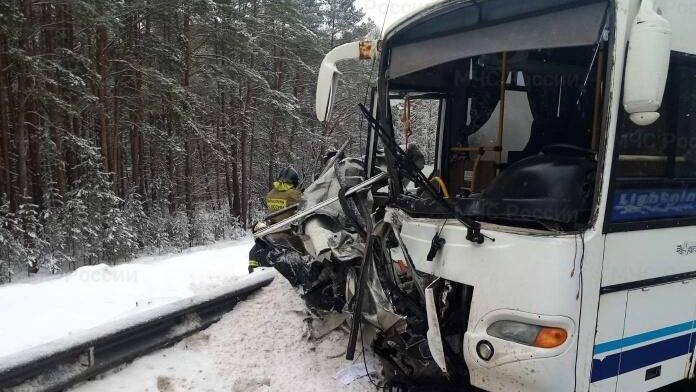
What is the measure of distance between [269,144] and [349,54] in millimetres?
24164

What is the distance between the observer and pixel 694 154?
3018 mm

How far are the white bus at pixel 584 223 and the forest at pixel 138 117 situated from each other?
3.71 metres

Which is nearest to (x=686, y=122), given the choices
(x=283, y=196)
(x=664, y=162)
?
(x=664, y=162)

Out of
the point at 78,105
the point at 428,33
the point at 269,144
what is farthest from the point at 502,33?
the point at 269,144

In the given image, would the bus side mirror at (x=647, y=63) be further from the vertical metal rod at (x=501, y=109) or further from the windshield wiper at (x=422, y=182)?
the vertical metal rod at (x=501, y=109)

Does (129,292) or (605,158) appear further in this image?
(129,292)

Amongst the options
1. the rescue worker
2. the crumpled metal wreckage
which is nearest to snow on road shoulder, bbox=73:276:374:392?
the crumpled metal wreckage

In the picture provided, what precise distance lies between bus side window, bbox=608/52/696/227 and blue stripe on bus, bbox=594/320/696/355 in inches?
24.8

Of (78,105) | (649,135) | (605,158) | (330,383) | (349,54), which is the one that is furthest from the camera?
(78,105)

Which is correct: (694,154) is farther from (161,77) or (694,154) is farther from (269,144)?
(269,144)

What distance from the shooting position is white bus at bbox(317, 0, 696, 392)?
8.23ft

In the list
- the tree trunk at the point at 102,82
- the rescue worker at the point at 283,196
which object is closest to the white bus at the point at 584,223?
the rescue worker at the point at 283,196

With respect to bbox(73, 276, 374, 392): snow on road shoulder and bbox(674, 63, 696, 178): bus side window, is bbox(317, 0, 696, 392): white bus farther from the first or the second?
bbox(73, 276, 374, 392): snow on road shoulder

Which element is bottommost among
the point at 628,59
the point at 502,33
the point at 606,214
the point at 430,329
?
the point at 430,329
